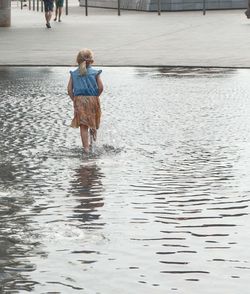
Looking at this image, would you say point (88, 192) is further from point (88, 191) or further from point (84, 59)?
point (84, 59)

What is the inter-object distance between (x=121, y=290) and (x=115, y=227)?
1.77 metres

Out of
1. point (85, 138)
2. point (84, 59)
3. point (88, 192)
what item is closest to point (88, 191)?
point (88, 192)

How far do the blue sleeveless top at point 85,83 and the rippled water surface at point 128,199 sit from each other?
69cm

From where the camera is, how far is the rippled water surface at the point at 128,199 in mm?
6910

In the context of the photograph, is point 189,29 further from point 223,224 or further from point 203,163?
point 223,224

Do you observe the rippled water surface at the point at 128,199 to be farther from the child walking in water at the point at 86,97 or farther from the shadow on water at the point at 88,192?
the child walking in water at the point at 86,97

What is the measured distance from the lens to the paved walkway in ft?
88.9

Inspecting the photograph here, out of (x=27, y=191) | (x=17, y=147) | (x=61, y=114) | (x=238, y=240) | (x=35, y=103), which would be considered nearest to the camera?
(x=238, y=240)

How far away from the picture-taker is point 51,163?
37.6 ft

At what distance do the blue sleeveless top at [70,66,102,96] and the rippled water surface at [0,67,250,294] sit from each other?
69 centimetres

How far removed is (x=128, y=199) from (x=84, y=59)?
3.35 metres

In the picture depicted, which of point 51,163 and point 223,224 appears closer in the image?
point 223,224

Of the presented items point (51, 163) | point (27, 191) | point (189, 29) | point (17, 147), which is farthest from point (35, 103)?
point (189, 29)

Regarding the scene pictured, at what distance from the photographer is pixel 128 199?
943cm
